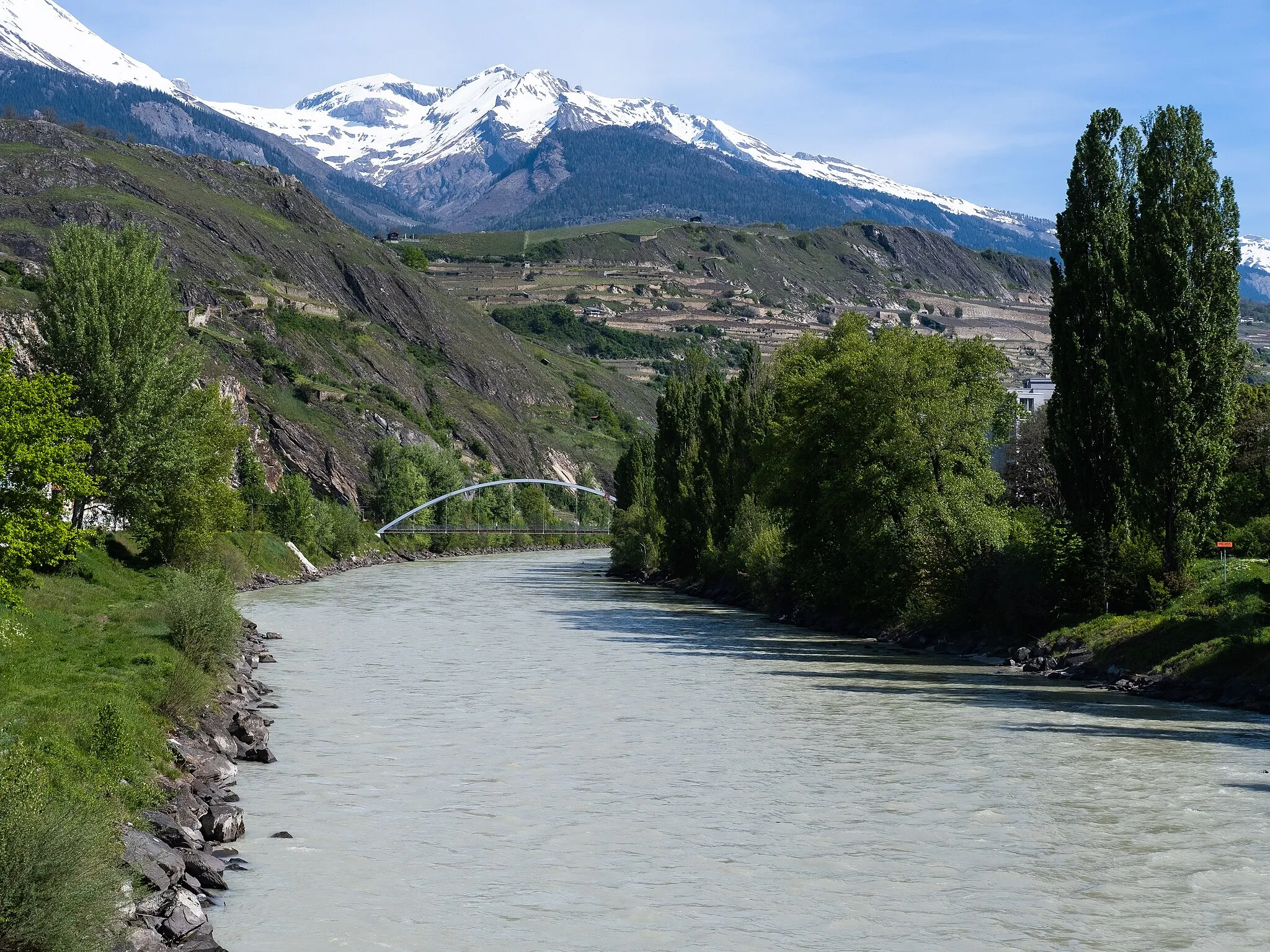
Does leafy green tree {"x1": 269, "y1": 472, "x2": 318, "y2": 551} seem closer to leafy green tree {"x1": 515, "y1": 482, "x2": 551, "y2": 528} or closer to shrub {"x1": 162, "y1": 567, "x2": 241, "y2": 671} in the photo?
leafy green tree {"x1": 515, "y1": 482, "x2": 551, "y2": 528}

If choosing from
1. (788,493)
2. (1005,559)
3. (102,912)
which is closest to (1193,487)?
(1005,559)

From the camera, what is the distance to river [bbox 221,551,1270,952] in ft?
48.7

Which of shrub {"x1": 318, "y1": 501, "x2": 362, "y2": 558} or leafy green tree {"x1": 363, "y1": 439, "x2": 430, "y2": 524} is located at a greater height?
leafy green tree {"x1": 363, "y1": 439, "x2": 430, "y2": 524}

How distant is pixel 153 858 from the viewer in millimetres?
14570

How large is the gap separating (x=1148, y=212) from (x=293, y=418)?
112083 millimetres

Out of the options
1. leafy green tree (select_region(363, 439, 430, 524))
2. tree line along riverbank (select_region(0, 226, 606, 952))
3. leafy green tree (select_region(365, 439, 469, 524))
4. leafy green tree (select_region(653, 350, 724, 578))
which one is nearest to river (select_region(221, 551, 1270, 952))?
tree line along riverbank (select_region(0, 226, 606, 952))

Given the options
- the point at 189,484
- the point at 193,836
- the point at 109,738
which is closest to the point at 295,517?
the point at 189,484

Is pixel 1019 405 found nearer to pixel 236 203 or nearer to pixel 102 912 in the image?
pixel 102 912

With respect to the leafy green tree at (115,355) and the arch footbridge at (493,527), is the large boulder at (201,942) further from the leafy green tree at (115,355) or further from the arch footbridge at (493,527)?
the arch footbridge at (493,527)

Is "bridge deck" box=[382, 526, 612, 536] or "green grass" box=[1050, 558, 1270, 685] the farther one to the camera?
"bridge deck" box=[382, 526, 612, 536]

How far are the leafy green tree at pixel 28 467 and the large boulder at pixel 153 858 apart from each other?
9.45 metres

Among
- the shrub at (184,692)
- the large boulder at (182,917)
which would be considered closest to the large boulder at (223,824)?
the large boulder at (182,917)

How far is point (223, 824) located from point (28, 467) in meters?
9.58

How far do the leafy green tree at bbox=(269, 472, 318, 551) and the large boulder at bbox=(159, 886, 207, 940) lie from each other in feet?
273
